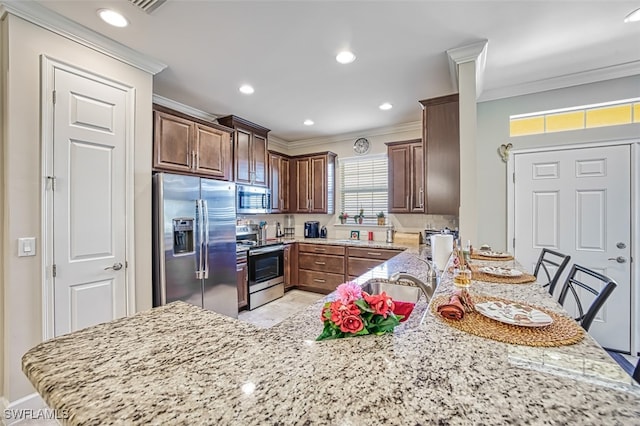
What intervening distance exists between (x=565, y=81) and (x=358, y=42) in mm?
2408

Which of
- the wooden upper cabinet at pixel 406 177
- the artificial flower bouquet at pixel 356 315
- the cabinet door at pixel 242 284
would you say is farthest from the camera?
the wooden upper cabinet at pixel 406 177

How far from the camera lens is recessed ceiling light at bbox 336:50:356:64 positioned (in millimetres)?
2355

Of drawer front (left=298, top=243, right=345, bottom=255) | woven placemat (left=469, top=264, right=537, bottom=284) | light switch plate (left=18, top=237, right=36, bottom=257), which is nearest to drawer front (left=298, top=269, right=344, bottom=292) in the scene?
drawer front (left=298, top=243, right=345, bottom=255)

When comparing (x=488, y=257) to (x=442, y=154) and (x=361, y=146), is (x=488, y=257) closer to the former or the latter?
(x=442, y=154)

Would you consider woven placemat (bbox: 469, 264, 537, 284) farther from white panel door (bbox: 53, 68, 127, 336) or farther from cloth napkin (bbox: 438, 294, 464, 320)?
white panel door (bbox: 53, 68, 127, 336)

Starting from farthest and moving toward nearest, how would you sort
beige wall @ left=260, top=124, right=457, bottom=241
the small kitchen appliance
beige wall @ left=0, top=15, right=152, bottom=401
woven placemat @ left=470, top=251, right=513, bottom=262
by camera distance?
the small kitchen appliance < beige wall @ left=260, top=124, right=457, bottom=241 < woven placemat @ left=470, top=251, right=513, bottom=262 < beige wall @ left=0, top=15, right=152, bottom=401

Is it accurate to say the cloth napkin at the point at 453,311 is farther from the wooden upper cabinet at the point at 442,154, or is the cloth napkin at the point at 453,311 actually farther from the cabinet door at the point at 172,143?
the cabinet door at the point at 172,143

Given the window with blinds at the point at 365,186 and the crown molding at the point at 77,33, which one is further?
the window with blinds at the point at 365,186

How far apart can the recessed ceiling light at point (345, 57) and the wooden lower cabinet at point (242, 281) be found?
270cm

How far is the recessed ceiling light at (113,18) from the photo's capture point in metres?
1.87

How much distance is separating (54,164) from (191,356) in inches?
81.2

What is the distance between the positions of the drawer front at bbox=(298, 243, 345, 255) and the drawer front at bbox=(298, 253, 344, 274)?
0.22ft

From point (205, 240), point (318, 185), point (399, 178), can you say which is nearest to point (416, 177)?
point (399, 178)

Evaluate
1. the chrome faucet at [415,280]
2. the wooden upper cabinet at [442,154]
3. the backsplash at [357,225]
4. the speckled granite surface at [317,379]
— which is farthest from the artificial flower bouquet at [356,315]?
the backsplash at [357,225]
